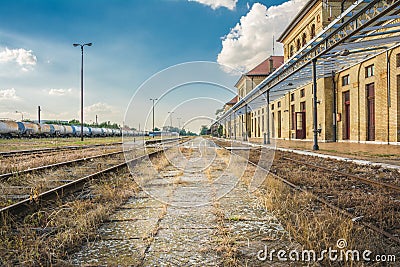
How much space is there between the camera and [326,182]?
7.58 m

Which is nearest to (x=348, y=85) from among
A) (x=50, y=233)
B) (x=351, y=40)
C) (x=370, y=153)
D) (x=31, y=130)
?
(x=351, y=40)

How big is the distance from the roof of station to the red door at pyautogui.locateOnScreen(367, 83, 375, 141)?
80.2 inches

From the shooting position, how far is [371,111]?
846 inches

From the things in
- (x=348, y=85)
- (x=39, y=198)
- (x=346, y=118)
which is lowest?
(x=39, y=198)

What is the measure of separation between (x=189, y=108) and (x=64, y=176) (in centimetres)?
429

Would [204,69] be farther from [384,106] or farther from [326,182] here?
[384,106]

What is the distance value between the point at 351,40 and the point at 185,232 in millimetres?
14884

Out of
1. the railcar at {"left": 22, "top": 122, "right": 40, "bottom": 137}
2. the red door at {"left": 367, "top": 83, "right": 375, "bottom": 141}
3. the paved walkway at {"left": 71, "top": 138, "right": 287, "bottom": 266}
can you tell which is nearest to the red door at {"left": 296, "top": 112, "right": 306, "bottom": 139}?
the red door at {"left": 367, "top": 83, "right": 375, "bottom": 141}

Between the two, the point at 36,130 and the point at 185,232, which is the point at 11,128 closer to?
the point at 36,130

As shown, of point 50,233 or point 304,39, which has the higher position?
point 304,39

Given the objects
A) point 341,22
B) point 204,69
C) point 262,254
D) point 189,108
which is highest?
point 341,22

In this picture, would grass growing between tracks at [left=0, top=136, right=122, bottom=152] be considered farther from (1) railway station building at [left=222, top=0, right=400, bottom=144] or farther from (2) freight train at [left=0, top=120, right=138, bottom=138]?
(1) railway station building at [left=222, top=0, right=400, bottom=144]

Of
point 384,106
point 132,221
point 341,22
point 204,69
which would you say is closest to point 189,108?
point 204,69

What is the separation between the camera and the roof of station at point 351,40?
465 inches
